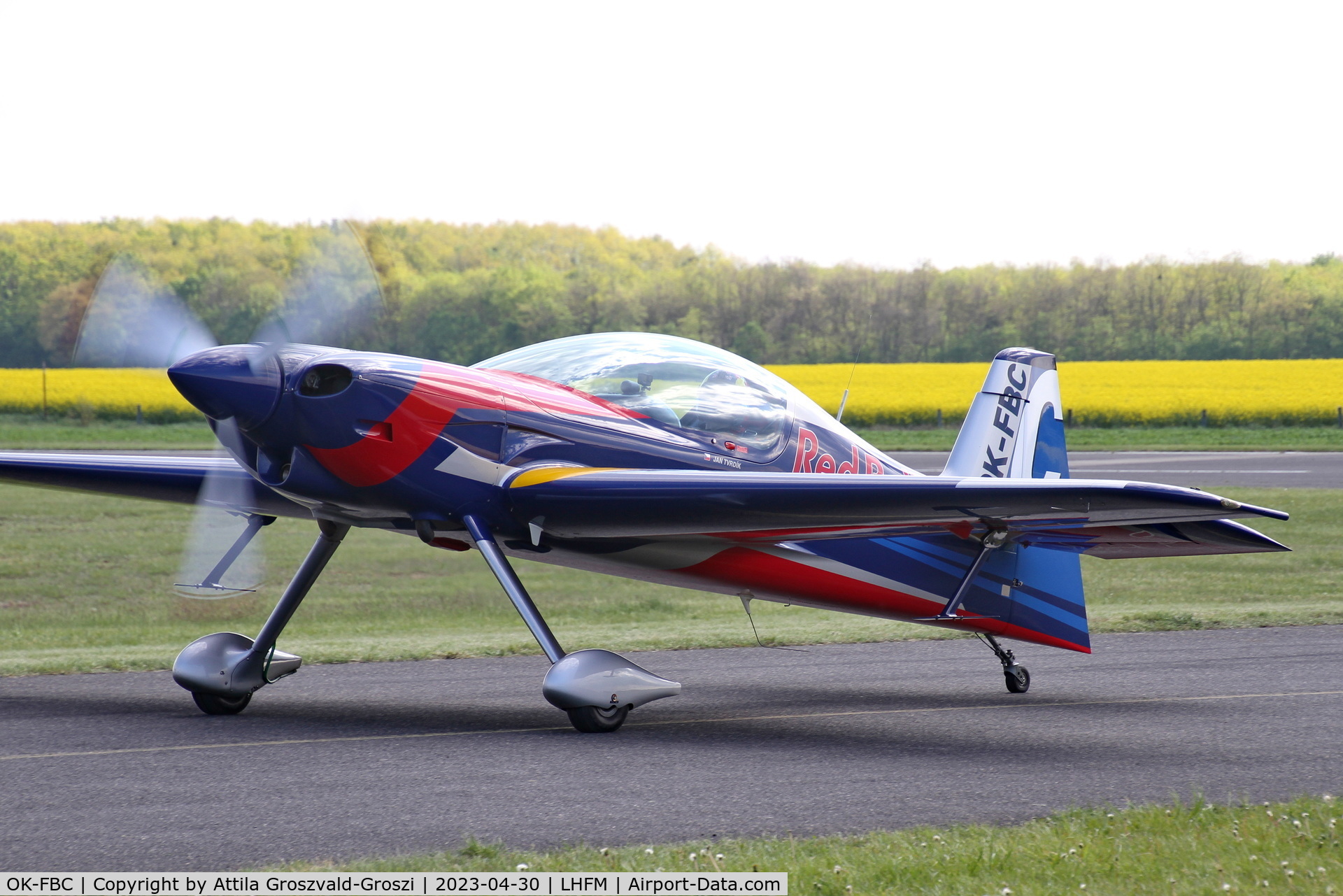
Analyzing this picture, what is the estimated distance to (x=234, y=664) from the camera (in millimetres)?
8508

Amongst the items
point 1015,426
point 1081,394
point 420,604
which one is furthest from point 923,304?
point 1015,426

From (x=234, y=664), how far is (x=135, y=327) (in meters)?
2.27

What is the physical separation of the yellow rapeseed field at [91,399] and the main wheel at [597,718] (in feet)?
119

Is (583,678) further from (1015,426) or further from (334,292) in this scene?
(1015,426)

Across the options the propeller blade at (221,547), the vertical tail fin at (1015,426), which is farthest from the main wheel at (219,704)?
the vertical tail fin at (1015,426)

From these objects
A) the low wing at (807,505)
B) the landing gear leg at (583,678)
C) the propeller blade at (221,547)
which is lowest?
the landing gear leg at (583,678)

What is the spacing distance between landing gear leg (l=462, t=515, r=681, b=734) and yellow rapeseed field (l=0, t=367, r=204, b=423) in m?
36.1

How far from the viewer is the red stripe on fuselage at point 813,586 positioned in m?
8.72

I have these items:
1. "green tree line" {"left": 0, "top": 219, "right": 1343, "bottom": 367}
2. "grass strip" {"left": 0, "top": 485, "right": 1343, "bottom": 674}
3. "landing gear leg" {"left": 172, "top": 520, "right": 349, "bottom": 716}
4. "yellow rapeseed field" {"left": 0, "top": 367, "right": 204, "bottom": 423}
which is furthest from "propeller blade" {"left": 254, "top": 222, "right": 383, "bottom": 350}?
"yellow rapeseed field" {"left": 0, "top": 367, "right": 204, "bottom": 423}

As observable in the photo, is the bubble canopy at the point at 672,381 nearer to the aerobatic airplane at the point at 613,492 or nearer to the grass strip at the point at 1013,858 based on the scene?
the aerobatic airplane at the point at 613,492

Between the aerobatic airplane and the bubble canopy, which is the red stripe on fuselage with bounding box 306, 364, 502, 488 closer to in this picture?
the aerobatic airplane

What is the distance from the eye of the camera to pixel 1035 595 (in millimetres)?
9836

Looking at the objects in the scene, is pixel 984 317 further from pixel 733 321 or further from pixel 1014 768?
pixel 1014 768

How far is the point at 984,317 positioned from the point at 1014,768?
196ft
